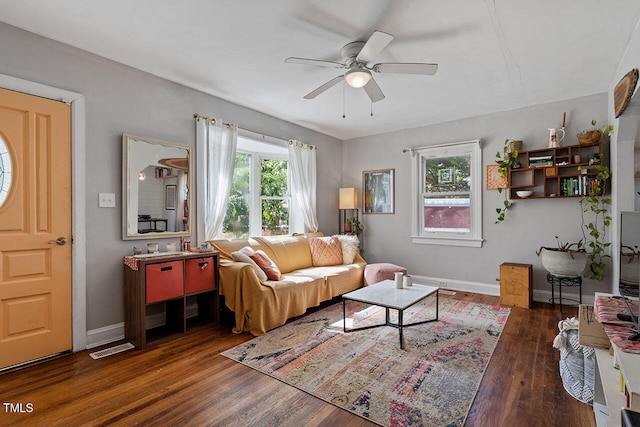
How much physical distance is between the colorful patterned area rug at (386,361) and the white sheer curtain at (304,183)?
1.78 meters

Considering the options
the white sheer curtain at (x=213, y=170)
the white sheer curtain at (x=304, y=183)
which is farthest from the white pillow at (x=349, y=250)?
the white sheer curtain at (x=213, y=170)

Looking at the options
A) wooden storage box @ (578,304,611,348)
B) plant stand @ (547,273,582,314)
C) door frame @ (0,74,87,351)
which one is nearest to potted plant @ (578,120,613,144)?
plant stand @ (547,273,582,314)

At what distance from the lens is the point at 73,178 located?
106 inches

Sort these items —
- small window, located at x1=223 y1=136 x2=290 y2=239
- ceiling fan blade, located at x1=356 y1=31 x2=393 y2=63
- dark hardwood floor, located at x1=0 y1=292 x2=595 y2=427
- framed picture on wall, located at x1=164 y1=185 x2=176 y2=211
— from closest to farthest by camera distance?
dark hardwood floor, located at x1=0 y1=292 x2=595 y2=427 < ceiling fan blade, located at x1=356 y1=31 x2=393 y2=63 < framed picture on wall, located at x1=164 y1=185 x2=176 y2=211 < small window, located at x1=223 y1=136 x2=290 y2=239

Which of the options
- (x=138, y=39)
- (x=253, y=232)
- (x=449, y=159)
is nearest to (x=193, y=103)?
(x=138, y=39)

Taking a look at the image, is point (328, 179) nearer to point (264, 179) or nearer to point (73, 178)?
point (264, 179)

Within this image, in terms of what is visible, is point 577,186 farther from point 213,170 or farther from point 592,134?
point 213,170

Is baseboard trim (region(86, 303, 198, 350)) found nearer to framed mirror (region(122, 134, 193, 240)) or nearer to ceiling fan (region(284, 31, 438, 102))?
framed mirror (region(122, 134, 193, 240))

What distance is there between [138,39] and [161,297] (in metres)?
2.17

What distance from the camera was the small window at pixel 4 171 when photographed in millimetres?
2377

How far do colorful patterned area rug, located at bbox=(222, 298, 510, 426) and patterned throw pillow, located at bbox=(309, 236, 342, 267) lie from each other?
1.01 metres

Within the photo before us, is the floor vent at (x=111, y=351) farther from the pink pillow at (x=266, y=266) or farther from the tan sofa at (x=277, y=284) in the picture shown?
the pink pillow at (x=266, y=266)

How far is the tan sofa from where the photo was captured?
3125 millimetres

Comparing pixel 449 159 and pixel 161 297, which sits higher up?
pixel 449 159
